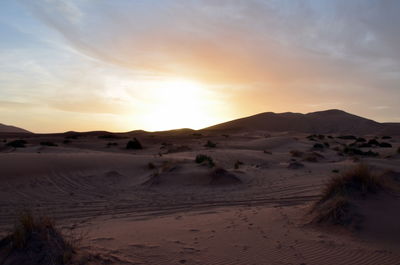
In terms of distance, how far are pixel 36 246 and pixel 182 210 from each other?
608 cm

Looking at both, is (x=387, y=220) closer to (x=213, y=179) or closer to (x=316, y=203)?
(x=316, y=203)

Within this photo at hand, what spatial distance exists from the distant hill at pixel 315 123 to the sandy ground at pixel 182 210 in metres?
69.9

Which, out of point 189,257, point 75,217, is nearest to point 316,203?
point 189,257

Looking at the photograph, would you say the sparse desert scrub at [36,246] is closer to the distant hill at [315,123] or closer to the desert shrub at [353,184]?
the desert shrub at [353,184]

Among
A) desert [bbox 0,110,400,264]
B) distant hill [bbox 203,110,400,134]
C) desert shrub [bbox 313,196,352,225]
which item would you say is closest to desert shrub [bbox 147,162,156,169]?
desert [bbox 0,110,400,264]

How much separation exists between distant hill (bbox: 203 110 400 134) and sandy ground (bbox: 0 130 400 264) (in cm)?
6994

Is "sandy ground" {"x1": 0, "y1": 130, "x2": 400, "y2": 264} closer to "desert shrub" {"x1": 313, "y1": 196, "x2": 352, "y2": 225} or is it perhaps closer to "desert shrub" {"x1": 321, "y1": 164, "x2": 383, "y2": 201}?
"desert shrub" {"x1": 313, "y1": 196, "x2": 352, "y2": 225}

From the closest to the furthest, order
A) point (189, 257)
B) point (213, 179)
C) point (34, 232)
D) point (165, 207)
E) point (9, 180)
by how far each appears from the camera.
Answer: point (34, 232), point (189, 257), point (165, 207), point (9, 180), point (213, 179)

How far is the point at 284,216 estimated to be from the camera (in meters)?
9.90

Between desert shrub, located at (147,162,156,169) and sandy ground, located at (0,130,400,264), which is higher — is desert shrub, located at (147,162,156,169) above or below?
above

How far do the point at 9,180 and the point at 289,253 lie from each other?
A: 12220 millimetres

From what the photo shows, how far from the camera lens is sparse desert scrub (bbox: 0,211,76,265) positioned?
561cm

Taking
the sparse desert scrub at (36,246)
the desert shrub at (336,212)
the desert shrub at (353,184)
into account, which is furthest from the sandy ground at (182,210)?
the sparse desert scrub at (36,246)

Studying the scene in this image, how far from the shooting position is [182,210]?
1156cm
